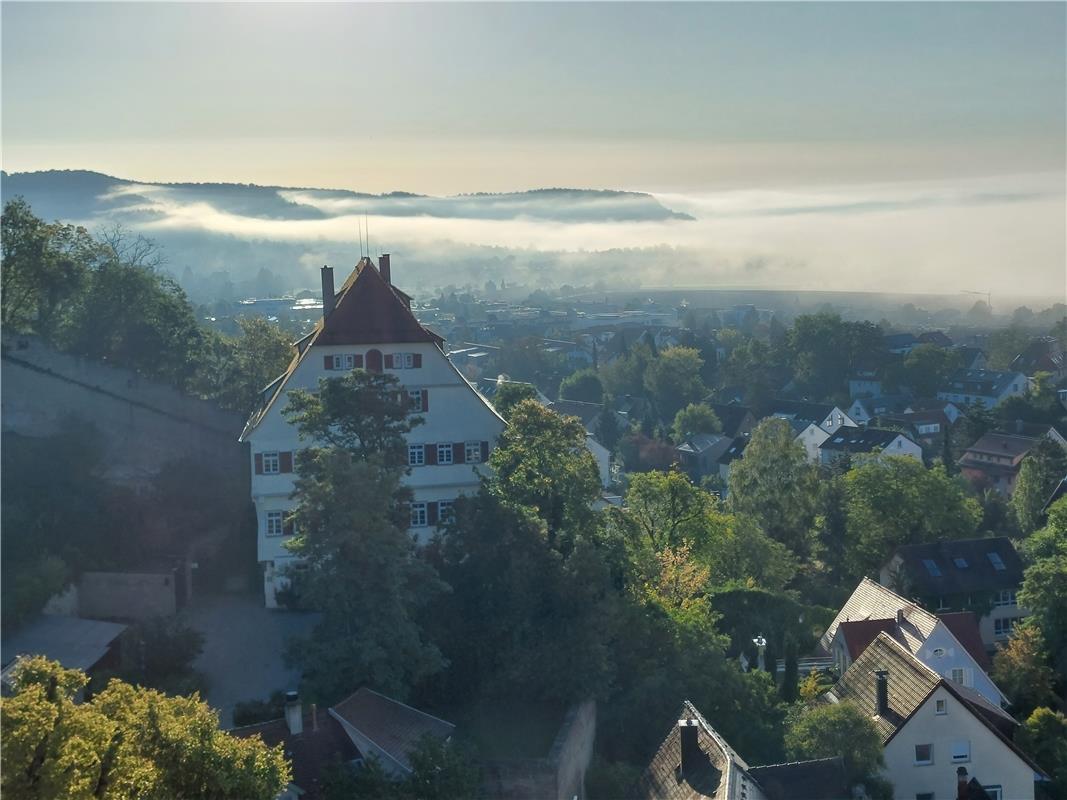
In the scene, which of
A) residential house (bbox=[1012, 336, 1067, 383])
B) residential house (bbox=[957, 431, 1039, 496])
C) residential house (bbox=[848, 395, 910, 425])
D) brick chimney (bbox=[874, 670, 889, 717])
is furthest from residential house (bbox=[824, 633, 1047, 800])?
residential house (bbox=[1012, 336, 1067, 383])

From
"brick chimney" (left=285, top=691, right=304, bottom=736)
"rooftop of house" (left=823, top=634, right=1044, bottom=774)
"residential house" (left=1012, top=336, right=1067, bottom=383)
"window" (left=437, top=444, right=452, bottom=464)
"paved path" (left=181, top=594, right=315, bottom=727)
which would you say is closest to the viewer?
"brick chimney" (left=285, top=691, right=304, bottom=736)

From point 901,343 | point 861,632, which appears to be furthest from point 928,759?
point 901,343

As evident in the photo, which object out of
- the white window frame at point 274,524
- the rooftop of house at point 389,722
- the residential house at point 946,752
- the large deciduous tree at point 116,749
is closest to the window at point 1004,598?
the residential house at point 946,752

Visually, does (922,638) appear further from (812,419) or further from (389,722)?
(812,419)

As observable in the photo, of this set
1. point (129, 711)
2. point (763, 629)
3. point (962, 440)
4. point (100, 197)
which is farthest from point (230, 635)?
point (100, 197)

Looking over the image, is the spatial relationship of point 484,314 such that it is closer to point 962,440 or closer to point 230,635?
point 962,440

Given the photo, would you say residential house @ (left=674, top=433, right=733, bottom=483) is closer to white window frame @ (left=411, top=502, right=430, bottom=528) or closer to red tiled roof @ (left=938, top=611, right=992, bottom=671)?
red tiled roof @ (left=938, top=611, right=992, bottom=671)

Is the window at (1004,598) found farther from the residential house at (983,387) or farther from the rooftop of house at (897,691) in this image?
the residential house at (983,387)
